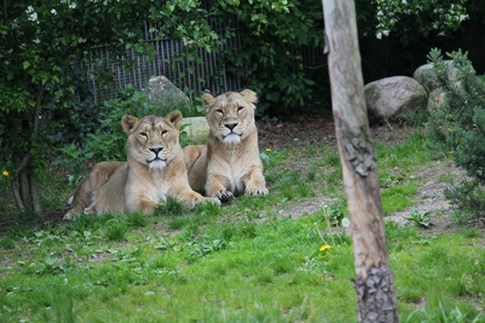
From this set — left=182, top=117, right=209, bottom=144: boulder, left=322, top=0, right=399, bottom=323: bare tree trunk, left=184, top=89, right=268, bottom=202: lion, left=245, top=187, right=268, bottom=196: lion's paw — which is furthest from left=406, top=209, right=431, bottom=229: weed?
left=182, top=117, right=209, bottom=144: boulder

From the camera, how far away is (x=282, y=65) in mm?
19016

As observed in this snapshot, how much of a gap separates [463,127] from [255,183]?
3650 millimetres

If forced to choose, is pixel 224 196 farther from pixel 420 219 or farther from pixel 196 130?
pixel 196 130

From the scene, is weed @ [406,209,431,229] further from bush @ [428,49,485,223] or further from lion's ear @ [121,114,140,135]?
lion's ear @ [121,114,140,135]

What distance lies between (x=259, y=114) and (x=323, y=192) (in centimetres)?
716

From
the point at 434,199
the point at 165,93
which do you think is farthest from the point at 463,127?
the point at 165,93

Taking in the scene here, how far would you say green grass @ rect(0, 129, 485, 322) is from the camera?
293 inches

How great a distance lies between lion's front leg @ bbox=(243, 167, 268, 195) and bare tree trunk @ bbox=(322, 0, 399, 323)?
604cm

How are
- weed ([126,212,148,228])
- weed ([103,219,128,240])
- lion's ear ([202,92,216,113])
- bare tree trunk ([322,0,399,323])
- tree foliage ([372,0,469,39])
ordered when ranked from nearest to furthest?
bare tree trunk ([322,0,399,323]) → weed ([103,219,128,240]) → weed ([126,212,148,228]) → lion's ear ([202,92,216,113]) → tree foliage ([372,0,469,39])

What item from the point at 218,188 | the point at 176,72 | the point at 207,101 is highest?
the point at 176,72

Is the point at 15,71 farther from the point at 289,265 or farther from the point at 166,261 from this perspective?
the point at 289,265

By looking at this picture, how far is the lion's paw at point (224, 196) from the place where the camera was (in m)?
12.3

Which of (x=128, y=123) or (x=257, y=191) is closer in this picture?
(x=257, y=191)

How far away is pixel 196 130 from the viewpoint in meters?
15.8
